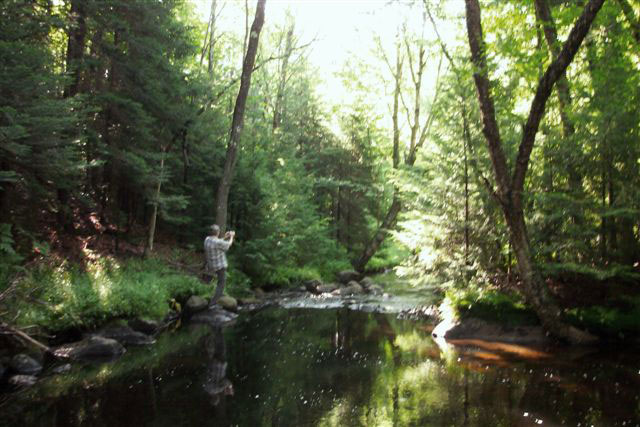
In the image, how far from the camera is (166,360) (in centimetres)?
864

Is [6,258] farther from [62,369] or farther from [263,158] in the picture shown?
[263,158]

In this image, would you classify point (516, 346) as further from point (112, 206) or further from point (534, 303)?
point (112, 206)

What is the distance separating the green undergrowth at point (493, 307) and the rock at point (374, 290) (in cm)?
759

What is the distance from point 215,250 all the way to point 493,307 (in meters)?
6.85

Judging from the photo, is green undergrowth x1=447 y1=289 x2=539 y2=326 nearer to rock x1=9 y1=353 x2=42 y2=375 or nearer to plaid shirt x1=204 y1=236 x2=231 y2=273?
plaid shirt x1=204 y1=236 x2=231 y2=273

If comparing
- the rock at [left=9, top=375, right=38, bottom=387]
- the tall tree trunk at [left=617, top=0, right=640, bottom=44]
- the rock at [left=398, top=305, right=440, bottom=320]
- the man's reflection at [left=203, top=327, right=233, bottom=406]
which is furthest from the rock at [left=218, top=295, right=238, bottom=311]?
the tall tree trunk at [left=617, top=0, right=640, bottom=44]

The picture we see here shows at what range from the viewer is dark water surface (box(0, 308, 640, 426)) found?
5805 millimetres

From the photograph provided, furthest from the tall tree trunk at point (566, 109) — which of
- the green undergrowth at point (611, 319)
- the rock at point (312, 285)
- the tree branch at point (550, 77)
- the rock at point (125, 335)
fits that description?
the rock at point (312, 285)

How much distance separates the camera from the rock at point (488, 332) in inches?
380

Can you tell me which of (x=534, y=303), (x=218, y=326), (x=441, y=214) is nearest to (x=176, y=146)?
(x=218, y=326)

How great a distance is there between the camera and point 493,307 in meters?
10.4

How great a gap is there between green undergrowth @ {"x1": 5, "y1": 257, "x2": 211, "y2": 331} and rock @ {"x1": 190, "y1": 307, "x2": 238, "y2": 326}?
0.87m

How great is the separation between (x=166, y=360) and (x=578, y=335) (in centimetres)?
780

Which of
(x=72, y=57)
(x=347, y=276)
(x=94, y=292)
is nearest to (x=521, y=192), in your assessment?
(x=94, y=292)
